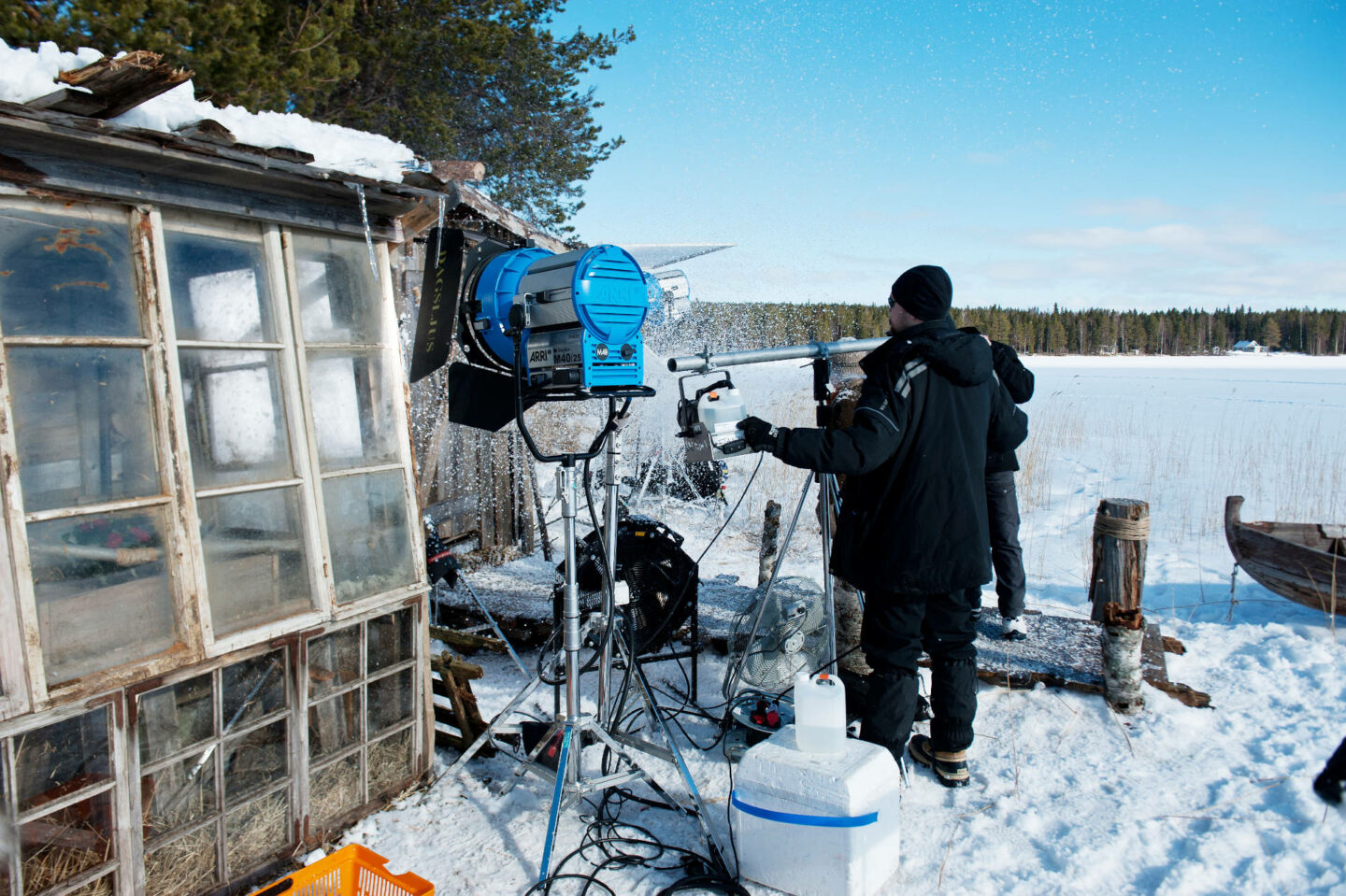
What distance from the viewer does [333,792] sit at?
291 centimetres

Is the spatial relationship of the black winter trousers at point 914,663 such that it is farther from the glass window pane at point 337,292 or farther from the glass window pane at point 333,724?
the glass window pane at point 337,292

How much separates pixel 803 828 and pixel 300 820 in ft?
5.79

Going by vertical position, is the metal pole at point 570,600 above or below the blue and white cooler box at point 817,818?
above

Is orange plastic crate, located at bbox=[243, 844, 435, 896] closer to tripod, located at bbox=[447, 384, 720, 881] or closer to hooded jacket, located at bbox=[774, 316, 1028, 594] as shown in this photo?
tripod, located at bbox=[447, 384, 720, 881]

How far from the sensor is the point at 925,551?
113 inches

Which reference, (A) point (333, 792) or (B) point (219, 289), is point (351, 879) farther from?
(B) point (219, 289)

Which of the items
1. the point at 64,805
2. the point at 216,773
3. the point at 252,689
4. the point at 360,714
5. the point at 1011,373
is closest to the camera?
the point at 64,805

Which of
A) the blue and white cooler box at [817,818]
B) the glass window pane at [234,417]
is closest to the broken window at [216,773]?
the glass window pane at [234,417]

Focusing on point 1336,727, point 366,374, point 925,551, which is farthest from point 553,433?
point 1336,727

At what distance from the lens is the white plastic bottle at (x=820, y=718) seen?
2.54 m

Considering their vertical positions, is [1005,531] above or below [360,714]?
above

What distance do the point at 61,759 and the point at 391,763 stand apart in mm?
1195

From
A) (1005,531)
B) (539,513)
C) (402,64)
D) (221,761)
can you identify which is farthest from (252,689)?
(402,64)

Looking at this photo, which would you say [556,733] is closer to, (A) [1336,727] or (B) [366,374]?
(B) [366,374]
